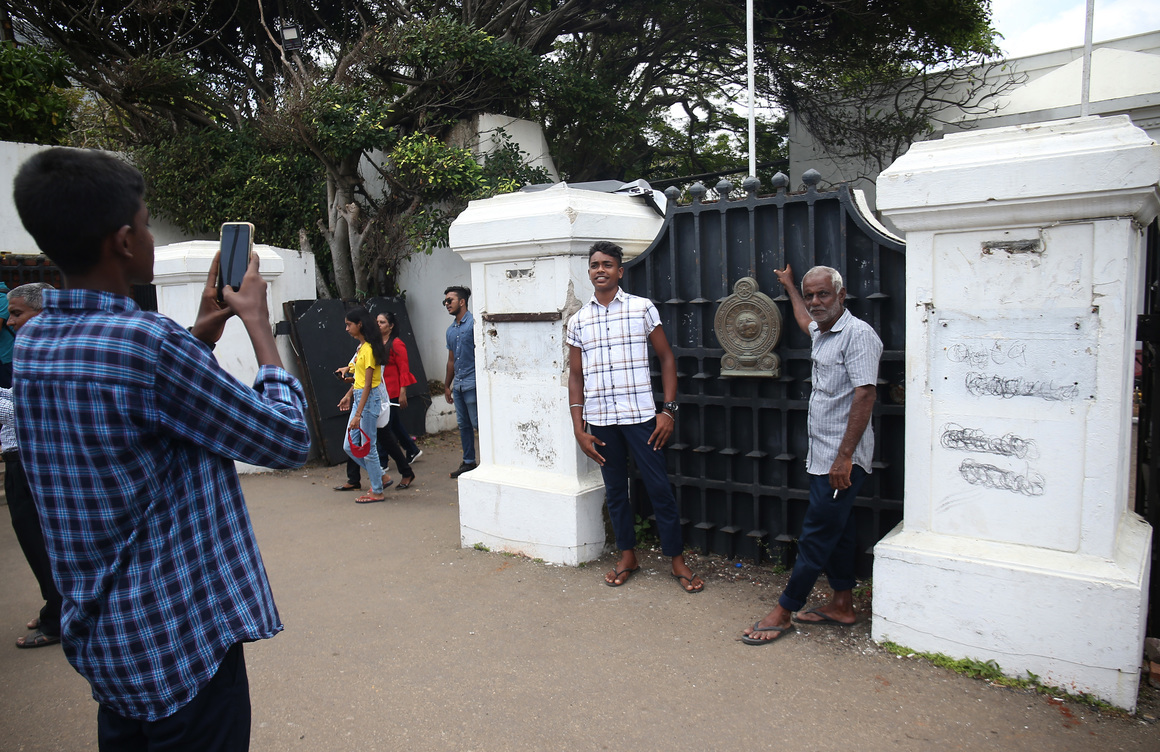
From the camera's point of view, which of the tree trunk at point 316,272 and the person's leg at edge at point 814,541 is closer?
the person's leg at edge at point 814,541

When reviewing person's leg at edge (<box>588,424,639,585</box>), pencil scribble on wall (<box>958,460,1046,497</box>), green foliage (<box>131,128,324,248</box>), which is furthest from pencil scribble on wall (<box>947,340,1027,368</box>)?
green foliage (<box>131,128,324,248</box>)

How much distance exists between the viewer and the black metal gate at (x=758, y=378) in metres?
3.88

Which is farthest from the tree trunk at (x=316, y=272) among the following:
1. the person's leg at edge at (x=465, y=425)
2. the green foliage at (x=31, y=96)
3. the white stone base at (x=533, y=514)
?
the white stone base at (x=533, y=514)

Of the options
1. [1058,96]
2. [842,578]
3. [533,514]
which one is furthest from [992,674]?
[1058,96]

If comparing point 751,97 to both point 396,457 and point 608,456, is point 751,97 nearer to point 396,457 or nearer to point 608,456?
point 608,456

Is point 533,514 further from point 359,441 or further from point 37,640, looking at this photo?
point 37,640

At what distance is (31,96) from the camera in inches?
399

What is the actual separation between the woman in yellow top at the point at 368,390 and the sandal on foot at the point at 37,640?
272cm

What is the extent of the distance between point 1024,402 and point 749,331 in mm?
1407

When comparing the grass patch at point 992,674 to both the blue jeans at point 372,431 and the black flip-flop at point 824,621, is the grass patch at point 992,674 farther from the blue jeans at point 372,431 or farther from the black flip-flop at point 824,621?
the blue jeans at point 372,431

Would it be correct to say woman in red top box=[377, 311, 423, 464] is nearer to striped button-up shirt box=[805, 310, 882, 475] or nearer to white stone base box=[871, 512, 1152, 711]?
striped button-up shirt box=[805, 310, 882, 475]

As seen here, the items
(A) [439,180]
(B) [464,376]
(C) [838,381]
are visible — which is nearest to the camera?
(C) [838,381]

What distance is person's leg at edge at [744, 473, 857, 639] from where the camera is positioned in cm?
343

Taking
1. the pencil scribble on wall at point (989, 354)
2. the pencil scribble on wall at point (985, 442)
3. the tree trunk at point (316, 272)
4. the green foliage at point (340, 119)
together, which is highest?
the green foliage at point (340, 119)
